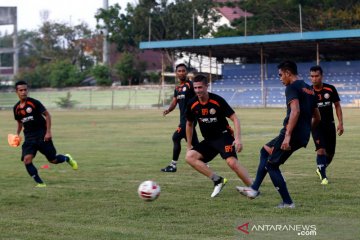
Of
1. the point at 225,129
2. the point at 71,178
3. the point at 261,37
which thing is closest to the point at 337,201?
the point at 225,129

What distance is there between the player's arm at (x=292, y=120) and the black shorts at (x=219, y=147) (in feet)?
4.10

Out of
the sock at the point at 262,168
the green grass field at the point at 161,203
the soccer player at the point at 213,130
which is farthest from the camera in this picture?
the soccer player at the point at 213,130

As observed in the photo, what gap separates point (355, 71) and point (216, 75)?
38.1 feet

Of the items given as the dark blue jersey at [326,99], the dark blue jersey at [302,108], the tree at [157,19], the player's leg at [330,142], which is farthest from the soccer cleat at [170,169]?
the tree at [157,19]

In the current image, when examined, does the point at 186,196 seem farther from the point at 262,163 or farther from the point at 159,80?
the point at 159,80

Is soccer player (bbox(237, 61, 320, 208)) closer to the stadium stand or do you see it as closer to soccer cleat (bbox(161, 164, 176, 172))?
soccer cleat (bbox(161, 164, 176, 172))

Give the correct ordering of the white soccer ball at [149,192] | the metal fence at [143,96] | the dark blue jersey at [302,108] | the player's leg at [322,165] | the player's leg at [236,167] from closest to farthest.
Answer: the dark blue jersey at [302,108], the white soccer ball at [149,192], the player's leg at [236,167], the player's leg at [322,165], the metal fence at [143,96]

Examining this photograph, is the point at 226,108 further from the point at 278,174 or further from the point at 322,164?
the point at 322,164

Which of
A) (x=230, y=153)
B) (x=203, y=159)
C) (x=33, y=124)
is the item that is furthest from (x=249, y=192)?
(x=33, y=124)

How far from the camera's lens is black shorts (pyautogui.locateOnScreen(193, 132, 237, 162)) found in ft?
34.0

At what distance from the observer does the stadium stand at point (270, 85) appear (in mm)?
51062

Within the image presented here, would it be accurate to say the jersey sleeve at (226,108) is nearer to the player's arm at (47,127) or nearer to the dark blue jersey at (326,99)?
the dark blue jersey at (326,99)

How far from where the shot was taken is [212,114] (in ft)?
33.7

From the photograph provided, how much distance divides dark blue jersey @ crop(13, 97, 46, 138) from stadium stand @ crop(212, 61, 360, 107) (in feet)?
125
